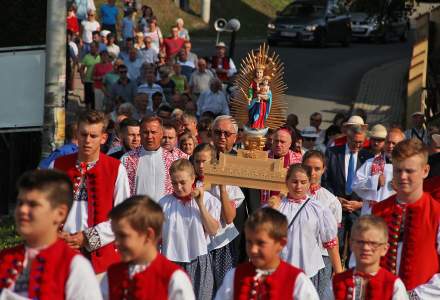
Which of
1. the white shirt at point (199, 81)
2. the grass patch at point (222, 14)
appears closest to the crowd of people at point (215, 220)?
the white shirt at point (199, 81)

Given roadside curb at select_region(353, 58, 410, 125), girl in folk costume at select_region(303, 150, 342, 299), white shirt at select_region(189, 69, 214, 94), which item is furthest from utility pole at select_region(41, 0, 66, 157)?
roadside curb at select_region(353, 58, 410, 125)

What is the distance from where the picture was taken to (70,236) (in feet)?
27.5

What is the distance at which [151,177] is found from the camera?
10.7 meters

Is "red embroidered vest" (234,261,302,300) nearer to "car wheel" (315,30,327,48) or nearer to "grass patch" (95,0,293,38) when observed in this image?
"grass patch" (95,0,293,38)

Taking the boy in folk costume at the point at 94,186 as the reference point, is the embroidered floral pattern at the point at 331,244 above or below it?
below

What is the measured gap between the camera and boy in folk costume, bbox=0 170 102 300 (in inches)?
244

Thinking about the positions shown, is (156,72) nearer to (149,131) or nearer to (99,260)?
(149,131)

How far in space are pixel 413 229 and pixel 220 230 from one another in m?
2.52

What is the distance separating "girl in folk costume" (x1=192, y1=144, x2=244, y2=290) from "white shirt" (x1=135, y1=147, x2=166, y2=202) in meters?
0.38

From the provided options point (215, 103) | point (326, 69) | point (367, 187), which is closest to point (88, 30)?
point (215, 103)

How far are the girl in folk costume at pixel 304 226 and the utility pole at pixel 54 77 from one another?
15.0ft

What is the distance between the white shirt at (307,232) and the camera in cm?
947

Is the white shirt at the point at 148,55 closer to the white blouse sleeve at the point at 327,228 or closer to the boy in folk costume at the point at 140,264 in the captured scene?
the white blouse sleeve at the point at 327,228

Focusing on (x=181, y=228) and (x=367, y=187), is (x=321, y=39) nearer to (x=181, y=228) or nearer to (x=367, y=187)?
(x=367, y=187)
